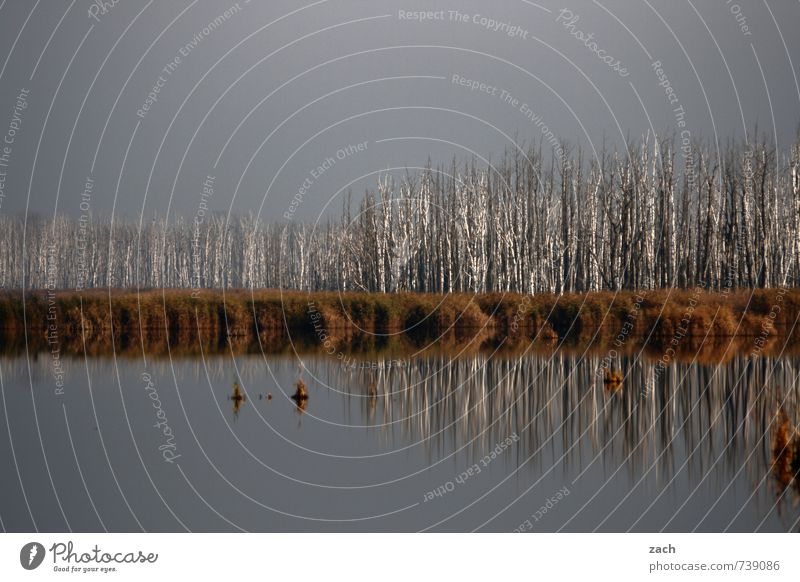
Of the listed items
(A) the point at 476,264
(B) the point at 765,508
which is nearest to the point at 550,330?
(A) the point at 476,264

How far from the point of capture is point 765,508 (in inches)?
459

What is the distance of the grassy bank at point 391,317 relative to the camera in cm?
2941

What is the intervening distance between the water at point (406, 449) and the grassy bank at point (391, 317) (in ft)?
22.2

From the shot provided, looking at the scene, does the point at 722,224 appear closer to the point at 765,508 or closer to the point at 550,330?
the point at 550,330

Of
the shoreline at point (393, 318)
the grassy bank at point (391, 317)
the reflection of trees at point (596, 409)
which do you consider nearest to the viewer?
the reflection of trees at point (596, 409)

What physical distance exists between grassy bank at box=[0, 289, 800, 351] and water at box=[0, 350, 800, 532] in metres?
6.77
